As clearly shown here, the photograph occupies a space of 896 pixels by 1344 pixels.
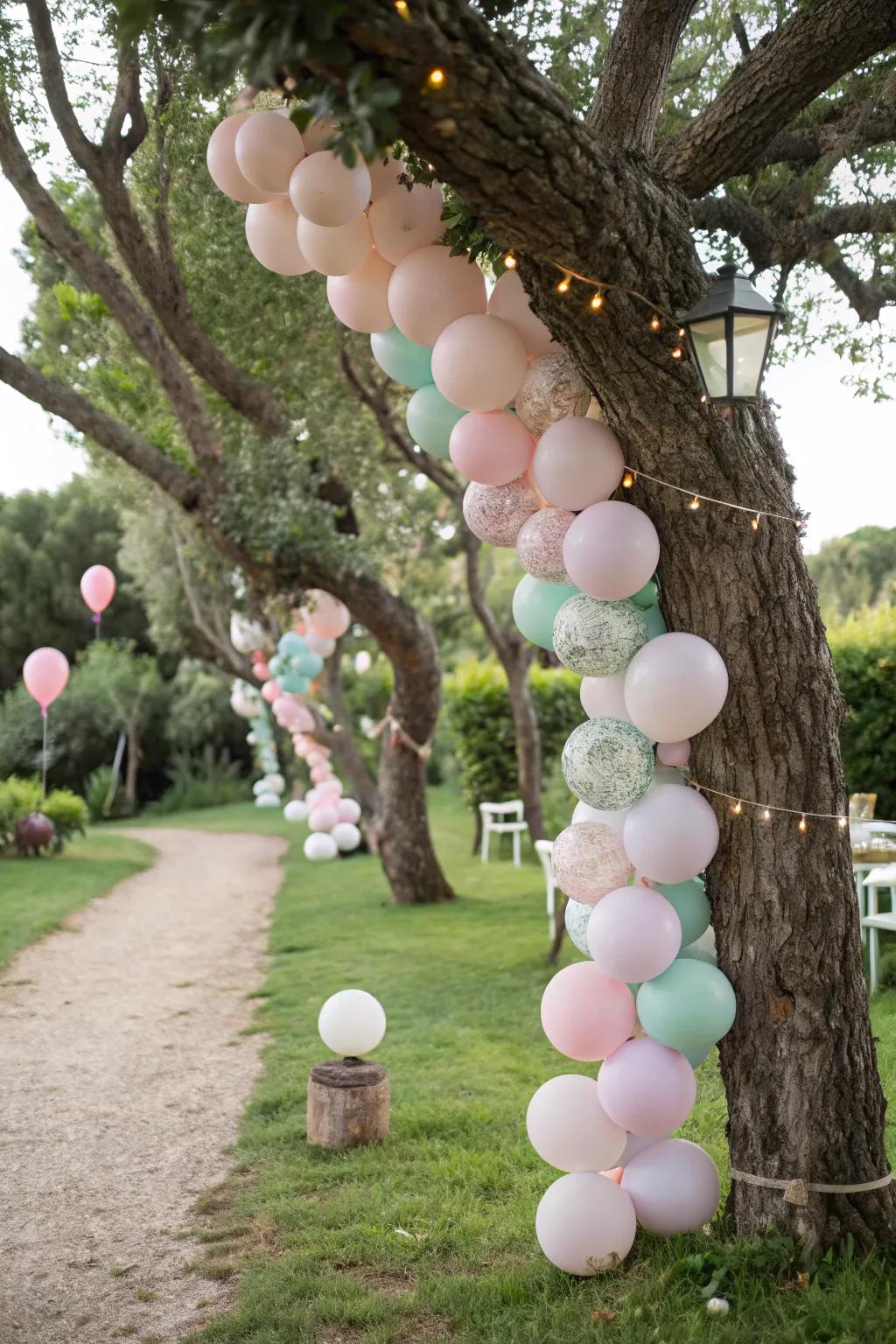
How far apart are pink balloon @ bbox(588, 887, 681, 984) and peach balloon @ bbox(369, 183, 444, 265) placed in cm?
205

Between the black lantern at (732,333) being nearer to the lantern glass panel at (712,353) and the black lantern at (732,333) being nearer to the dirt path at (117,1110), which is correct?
the lantern glass panel at (712,353)

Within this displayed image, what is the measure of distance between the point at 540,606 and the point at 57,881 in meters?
9.41

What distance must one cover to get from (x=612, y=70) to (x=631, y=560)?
1516 millimetres

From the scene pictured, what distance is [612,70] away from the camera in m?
3.24

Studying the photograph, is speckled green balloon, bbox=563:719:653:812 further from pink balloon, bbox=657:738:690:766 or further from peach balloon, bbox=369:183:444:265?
peach balloon, bbox=369:183:444:265

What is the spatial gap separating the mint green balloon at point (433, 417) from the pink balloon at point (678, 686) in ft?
3.51

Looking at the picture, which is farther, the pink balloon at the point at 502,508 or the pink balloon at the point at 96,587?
the pink balloon at the point at 96,587

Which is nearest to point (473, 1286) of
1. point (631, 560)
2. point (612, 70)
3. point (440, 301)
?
point (631, 560)

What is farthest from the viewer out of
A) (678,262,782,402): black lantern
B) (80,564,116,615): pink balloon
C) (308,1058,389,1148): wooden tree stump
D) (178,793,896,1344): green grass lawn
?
(80,564,116,615): pink balloon

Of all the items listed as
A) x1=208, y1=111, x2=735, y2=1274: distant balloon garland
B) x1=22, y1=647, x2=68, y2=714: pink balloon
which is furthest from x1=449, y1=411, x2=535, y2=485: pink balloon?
x1=22, y1=647, x2=68, y2=714: pink balloon

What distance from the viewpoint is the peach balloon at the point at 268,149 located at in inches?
119

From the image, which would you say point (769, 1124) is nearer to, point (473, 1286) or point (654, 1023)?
point (654, 1023)

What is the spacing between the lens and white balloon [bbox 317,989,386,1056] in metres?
4.55

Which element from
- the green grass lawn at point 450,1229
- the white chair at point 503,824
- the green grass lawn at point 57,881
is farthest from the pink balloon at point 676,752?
the white chair at point 503,824
